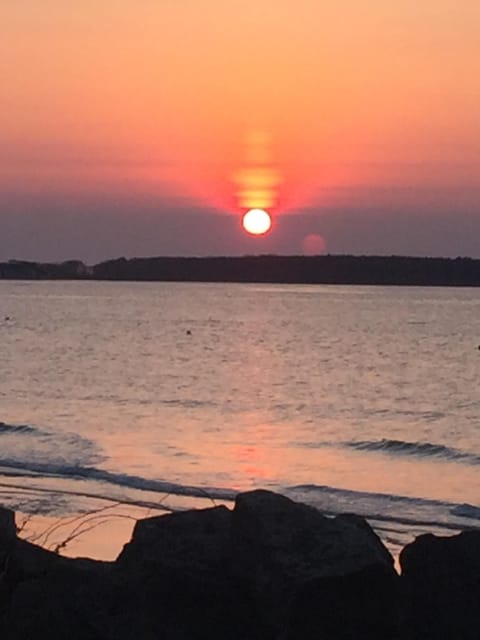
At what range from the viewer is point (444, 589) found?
21.7 feet

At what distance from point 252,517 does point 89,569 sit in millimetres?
971

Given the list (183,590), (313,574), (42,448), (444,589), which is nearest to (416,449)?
(42,448)

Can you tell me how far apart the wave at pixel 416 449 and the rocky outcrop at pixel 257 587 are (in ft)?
56.5

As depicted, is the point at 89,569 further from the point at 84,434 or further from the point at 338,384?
the point at 338,384

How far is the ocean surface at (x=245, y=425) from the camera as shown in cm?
1831

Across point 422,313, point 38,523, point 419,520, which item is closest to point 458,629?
point 38,523

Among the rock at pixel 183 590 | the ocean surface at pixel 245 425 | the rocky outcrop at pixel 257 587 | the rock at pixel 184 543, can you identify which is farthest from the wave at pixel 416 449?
the rock at pixel 183 590

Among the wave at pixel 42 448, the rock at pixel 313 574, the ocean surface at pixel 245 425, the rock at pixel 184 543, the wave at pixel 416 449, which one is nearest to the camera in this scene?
the rock at pixel 313 574

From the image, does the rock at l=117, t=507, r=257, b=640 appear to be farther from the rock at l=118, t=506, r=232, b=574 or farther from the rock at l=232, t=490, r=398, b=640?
the rock at l=232, t=490, r=398, b=640

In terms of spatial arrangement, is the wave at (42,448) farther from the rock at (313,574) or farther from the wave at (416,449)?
the rock at (313,574)

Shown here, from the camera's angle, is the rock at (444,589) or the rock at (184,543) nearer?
the rock at (444,589)

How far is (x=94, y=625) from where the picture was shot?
660cm

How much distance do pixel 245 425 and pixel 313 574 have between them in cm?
2354

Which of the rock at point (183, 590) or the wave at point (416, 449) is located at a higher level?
the rock at point (183, 590)
